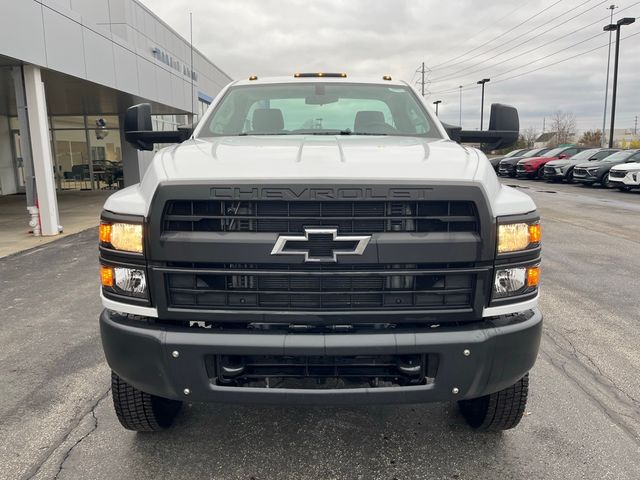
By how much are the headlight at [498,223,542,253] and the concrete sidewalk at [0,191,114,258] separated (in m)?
8.60

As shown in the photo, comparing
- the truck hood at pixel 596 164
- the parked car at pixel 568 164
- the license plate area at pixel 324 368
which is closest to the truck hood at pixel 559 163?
the parked car at pixel 568 164

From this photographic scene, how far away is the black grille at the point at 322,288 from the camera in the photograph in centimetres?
226

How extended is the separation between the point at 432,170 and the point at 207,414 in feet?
6.50

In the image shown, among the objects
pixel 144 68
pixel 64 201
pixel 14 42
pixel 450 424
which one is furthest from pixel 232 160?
pixel 64 201

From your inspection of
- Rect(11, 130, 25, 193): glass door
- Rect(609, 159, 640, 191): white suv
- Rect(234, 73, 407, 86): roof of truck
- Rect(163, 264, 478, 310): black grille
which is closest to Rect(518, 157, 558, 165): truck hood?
Rect(609, 159, 640, 191): white suv

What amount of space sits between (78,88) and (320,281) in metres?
13.8

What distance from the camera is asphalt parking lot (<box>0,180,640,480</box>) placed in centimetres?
262

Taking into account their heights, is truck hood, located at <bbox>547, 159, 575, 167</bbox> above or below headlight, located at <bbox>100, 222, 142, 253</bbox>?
below

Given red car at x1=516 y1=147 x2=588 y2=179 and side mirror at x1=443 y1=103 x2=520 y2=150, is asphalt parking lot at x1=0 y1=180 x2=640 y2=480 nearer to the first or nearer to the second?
side mirror at x1=443 y1=103 x2=520 y2=150

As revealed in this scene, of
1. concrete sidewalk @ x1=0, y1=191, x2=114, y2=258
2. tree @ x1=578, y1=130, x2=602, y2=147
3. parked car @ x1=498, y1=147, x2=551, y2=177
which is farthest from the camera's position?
tree @ x1=578, y1=130, x2=602, y2=147

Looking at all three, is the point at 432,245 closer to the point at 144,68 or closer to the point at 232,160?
the point at 232,160

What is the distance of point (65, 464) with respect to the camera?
267cm

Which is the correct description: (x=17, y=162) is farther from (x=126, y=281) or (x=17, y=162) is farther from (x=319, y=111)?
(x=126, y=281)

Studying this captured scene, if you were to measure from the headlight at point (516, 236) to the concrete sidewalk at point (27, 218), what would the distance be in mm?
8599
